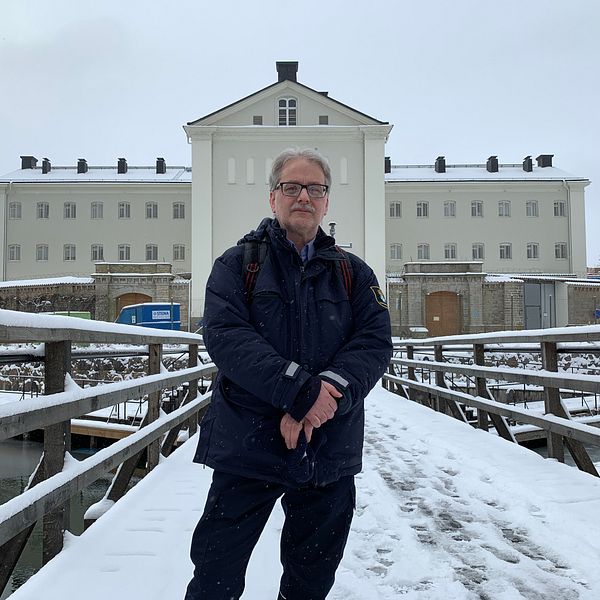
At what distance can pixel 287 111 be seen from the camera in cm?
3766

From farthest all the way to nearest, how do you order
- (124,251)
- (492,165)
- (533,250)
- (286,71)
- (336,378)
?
(492,165), (124,251), (533,250), (286,71), (336,378)

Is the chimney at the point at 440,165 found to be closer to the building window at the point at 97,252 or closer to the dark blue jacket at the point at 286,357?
the building window at the point at 97,252

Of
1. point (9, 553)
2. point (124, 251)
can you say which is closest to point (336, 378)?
point (9, 553)

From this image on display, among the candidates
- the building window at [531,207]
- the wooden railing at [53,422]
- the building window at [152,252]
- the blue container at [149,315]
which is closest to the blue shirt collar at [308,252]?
the wooden railing at [53,422]

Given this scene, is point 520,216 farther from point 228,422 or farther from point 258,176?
point 228,422

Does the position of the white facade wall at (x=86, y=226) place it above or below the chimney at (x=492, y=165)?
below

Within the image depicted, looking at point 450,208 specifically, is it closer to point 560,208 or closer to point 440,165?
point 440,165

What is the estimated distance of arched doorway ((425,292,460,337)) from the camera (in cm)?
3900

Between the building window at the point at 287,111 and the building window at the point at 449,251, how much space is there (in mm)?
19494

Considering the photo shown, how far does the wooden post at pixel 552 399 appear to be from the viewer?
5379 millimetres

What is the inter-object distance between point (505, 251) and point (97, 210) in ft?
114

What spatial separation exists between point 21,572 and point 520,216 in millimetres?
48299

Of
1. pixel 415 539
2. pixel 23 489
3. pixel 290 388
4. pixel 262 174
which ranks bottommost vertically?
pixel 23 489

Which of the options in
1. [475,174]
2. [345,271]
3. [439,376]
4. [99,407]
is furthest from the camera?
[475,174]
